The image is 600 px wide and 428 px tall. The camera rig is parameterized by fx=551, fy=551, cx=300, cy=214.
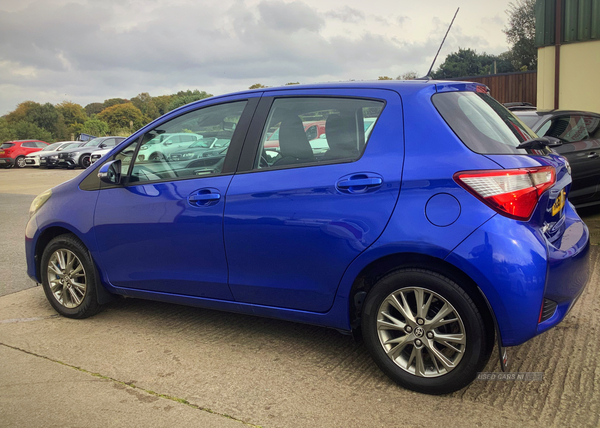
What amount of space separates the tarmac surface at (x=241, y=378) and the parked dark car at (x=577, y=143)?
2727 mm

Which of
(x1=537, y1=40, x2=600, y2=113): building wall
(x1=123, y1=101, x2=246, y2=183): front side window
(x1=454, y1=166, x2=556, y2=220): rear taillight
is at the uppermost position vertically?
(x1=537, y1=40, x2=600, y2=113): building wall

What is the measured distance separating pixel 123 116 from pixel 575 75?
68.0 m

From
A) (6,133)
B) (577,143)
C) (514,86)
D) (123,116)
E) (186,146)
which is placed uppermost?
(123,116)

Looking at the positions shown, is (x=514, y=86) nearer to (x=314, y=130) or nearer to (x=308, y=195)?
(x=314, y=130)

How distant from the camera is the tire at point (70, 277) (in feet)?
14.1

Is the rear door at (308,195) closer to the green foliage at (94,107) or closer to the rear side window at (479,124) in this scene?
the rear side window at (479,124)

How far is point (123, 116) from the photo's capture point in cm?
7325

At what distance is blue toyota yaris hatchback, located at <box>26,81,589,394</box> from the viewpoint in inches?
109

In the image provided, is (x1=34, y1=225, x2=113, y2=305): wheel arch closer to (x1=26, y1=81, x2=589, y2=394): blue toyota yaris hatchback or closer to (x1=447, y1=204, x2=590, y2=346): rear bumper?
(x1=26, y1=81, x2=589, y2=394): blue toyota yaris hatchback

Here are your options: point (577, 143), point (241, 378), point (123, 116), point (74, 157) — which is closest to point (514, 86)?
point (577, 143)

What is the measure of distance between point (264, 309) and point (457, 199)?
143 centimetres

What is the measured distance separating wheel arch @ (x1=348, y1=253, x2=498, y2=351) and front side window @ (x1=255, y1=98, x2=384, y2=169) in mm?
633

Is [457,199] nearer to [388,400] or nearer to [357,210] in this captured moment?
[357,210]

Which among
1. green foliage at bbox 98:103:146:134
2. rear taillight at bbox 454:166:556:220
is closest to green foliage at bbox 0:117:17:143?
green foliage at bbox 98:103:146:134
